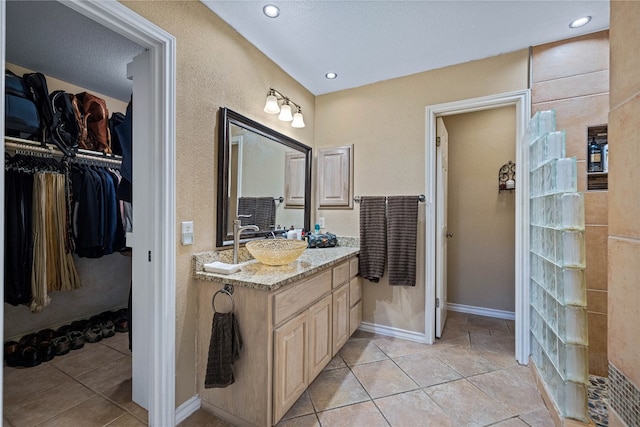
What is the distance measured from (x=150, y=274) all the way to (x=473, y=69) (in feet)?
9.48

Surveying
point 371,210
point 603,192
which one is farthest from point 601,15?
point 371,210

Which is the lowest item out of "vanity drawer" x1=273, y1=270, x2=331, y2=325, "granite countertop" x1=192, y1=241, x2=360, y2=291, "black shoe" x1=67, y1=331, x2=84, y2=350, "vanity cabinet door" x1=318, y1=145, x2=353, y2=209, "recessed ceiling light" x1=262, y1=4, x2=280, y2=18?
"black shoe" x1=67, y1=331, x2=84, y2=350

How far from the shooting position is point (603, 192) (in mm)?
1920

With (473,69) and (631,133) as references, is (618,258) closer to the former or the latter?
(631,133)

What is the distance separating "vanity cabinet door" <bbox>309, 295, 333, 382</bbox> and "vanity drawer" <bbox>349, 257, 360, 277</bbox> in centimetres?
45

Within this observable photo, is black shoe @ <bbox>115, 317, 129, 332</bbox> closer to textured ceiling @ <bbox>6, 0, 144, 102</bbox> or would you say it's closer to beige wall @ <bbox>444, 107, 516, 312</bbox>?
textured ceiling @ <bbox>6, 0, 144, 102</bbox>

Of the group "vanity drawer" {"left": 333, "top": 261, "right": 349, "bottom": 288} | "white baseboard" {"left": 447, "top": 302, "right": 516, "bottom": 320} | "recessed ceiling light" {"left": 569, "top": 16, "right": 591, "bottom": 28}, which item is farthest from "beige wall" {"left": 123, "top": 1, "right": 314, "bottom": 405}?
"white baseboard" {"left": 447, "top": 302, "right": 516, "bottom": 320}

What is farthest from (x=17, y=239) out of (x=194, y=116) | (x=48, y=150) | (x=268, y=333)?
(x=268, y=333)

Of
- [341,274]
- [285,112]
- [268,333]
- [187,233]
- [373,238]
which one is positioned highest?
[285,112]

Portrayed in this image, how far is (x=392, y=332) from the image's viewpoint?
8.79 feet

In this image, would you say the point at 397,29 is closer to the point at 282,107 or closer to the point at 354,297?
the point at 282,107

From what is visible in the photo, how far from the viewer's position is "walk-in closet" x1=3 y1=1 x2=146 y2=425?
1.77 meters

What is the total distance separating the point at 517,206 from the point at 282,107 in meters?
2.11

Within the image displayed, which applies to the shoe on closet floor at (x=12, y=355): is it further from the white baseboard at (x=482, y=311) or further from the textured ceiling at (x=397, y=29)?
the white baseboard at (x=482, y=311)
